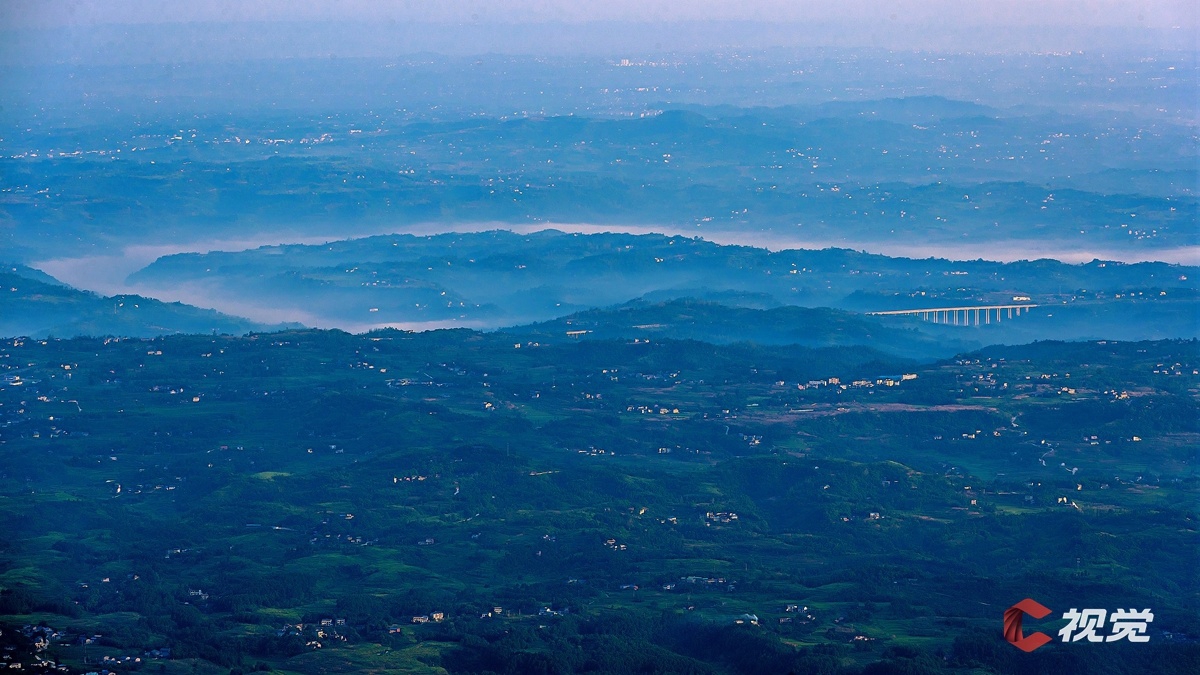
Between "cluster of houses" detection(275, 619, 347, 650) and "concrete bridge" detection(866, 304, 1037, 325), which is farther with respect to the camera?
"concrete bridge" detection(866, 304, 1037, 325)

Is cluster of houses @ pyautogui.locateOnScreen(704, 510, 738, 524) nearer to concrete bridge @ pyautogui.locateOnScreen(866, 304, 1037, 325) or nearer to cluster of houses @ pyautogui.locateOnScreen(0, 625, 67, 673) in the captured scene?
cluster of houses @ pyautogui.locateOnScreen(0, 625, 67, 673)

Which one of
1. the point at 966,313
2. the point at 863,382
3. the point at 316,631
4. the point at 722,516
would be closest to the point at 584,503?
the point at 722,516

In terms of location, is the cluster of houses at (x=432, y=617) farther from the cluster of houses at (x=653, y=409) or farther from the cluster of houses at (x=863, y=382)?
the cluster of houses at (x=863, y=382)

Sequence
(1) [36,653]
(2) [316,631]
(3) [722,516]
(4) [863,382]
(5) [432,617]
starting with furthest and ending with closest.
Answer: (4) [863,382], (3) [722,516], (5) [432,617], (2) [316,631], (1) [36,653]

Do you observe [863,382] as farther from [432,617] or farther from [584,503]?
[432,617]

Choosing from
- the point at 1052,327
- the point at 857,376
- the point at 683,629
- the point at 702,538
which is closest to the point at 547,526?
the point at 702,538

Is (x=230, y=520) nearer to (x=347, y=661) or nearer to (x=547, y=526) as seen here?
(x=547, y=526)

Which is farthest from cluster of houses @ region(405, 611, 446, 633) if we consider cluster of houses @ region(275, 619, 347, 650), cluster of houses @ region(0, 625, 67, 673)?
cluster of houses @ region(0, 625, 67, 673)

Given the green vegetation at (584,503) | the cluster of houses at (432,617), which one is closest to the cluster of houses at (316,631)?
the green vegetation at (584,503)

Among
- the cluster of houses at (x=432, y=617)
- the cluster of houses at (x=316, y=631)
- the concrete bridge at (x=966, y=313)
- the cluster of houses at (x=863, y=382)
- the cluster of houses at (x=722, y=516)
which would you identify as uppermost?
the concrete bridge at (x=966, y=313)
